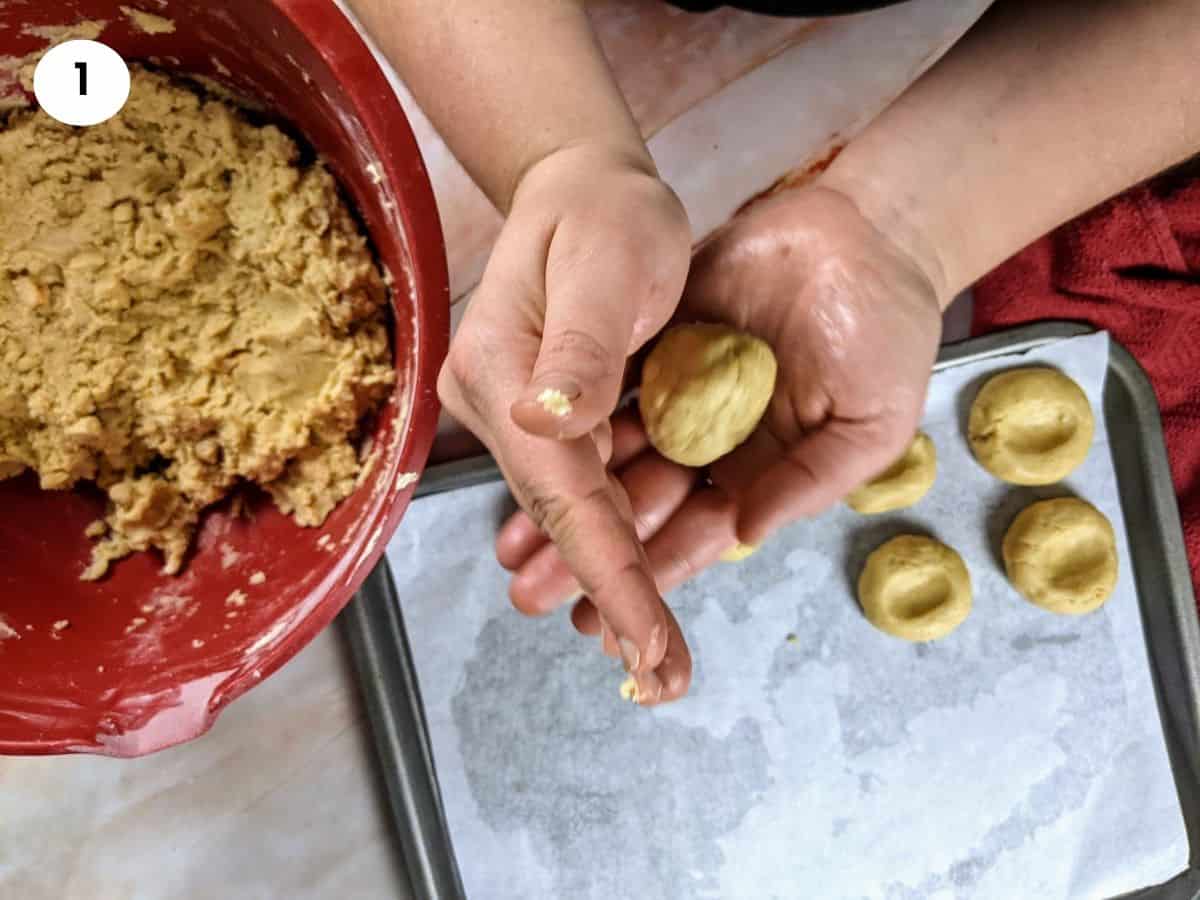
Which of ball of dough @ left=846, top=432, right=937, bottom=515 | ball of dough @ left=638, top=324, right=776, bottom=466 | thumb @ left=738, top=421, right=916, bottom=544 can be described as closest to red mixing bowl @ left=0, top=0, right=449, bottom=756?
ball of dough @ left=638, top=324, right=776, bottom=466

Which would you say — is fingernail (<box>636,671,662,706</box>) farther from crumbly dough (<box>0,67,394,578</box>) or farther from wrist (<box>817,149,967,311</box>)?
wrist (<box>817,149,967,311</box>)

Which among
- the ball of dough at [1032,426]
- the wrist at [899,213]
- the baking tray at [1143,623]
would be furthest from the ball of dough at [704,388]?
the ball of dough at [1032,426]

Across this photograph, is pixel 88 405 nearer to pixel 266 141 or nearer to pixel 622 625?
pixel 266 141

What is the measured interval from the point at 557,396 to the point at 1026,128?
62cm

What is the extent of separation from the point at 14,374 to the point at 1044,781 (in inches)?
45.2

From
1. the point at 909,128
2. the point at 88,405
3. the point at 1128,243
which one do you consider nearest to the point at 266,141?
the point at 88,405

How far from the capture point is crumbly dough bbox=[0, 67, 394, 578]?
80 cm

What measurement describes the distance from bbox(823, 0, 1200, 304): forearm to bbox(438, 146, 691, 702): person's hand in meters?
0.31

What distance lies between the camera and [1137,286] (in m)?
1.17

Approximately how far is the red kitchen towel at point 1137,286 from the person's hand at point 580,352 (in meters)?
0.61

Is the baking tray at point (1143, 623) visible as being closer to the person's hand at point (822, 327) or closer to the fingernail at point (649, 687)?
the person's hand at point (822, 327)

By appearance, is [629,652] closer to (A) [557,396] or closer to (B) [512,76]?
(A) [557,396]

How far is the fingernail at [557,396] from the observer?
55 centimetres

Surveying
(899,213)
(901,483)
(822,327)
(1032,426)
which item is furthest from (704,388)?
(1032,426)
